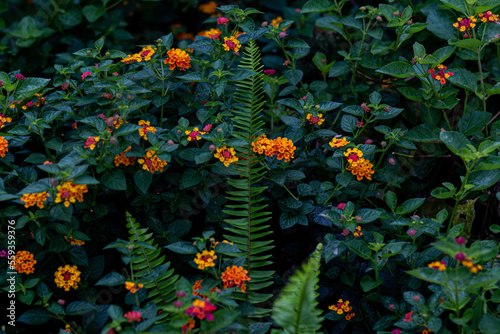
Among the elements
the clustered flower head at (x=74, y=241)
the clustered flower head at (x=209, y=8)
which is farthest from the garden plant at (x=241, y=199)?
the clustered flower head at (x=209, y=8)

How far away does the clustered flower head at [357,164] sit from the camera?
6.91ft

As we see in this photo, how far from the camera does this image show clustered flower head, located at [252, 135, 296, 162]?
213cm

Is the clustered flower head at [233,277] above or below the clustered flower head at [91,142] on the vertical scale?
below

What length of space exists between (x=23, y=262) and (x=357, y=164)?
1.50 m

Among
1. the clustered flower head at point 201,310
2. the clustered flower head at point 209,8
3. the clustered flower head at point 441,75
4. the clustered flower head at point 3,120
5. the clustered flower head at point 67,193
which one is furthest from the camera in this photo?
the clustered flower head at point 209,8

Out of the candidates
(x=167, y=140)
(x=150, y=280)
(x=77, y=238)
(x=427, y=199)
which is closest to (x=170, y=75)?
(x=167, y=140)

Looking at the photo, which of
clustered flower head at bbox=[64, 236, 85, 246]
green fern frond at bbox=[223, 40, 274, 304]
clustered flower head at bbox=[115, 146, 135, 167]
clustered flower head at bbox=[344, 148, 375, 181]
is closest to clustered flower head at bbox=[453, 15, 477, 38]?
clustered flower head at bbox=[344, 148, 375, 181]

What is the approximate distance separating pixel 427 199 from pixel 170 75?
154cm

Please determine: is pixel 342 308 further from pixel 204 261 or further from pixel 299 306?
pixel 204 261

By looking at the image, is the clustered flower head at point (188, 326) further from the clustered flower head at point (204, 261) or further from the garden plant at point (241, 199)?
the clustered flower head at point (204, 261)

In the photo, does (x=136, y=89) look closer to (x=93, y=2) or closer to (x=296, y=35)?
(x=296, y=35)

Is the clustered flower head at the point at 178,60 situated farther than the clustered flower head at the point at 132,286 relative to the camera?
Yes

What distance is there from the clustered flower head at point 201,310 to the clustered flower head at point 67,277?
68cm

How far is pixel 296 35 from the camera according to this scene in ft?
11.1
